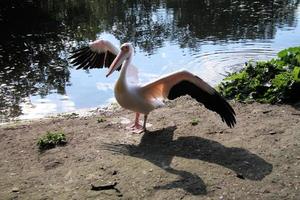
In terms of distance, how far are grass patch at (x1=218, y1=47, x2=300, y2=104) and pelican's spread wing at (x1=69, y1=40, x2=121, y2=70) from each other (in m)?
1.84

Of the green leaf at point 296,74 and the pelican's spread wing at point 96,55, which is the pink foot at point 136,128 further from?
the green leaf at point 296,74

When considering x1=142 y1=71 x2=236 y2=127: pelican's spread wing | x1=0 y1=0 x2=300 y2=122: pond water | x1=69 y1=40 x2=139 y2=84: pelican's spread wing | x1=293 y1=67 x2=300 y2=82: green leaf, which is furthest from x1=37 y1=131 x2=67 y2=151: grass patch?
x1=293 y1=67 x2=300 y2=82: green leaf

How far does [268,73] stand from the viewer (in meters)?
7.74

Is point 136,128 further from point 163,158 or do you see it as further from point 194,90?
point 163,158

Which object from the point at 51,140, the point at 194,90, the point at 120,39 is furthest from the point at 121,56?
the point at 120,39

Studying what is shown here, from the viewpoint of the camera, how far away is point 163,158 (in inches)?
217

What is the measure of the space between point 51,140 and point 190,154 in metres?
1.79

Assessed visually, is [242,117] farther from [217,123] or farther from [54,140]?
[54,140]

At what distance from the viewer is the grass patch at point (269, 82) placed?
7.14 m

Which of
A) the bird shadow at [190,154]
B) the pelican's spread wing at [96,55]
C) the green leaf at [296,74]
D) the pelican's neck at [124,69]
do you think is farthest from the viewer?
the pelican's spread wing at [96,55]

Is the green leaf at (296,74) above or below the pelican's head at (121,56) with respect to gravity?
below

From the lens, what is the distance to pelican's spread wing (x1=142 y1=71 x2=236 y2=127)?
6133 mm

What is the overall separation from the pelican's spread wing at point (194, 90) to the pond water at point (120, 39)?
239 centimetres

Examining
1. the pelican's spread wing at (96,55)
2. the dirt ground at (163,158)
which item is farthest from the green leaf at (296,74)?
the pelican's spread wing at (96,55)
